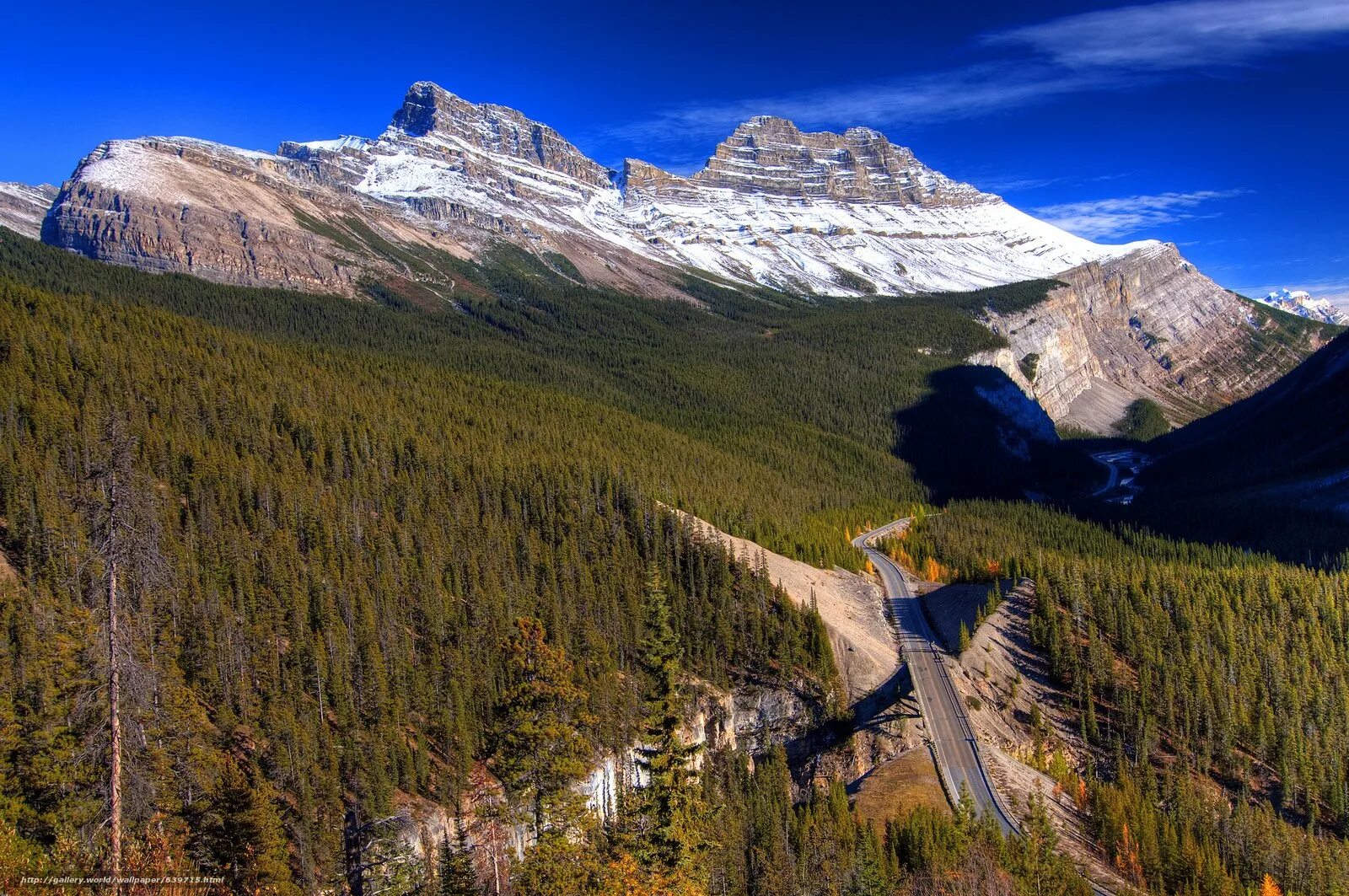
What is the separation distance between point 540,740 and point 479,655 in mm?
47031

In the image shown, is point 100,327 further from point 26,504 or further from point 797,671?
point 797,671

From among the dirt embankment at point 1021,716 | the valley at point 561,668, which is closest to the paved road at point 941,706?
the valley at point 561,668

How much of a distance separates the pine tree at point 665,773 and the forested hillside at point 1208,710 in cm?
4228

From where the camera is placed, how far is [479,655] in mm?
75812

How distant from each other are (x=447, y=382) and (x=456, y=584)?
3084 inches

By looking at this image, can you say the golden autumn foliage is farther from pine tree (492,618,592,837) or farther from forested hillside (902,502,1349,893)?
pine tree (492,618,592,837)

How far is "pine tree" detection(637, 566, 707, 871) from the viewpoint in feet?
117

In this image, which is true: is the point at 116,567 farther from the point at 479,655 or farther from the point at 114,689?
the point at 479,655

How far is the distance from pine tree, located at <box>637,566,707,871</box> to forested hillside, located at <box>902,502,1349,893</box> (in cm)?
4228

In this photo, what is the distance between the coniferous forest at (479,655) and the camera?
3225cm

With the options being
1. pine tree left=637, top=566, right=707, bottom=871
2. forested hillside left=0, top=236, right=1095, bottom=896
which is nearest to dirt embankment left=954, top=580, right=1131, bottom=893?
forested hillside left=0, top=236, right=1095, bottom=896

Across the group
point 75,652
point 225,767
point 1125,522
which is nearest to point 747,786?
point 225,767

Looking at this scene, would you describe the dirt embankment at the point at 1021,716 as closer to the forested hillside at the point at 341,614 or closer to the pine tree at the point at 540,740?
the forested hillside at the point at 341,614

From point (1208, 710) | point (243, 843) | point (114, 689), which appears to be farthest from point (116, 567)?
point (1208, 710)
